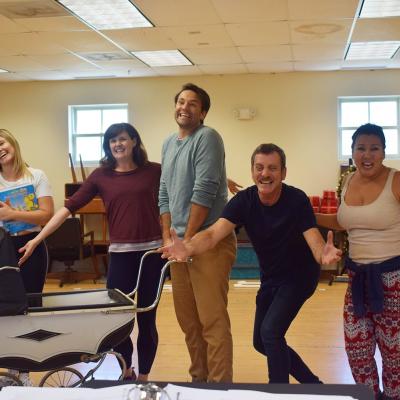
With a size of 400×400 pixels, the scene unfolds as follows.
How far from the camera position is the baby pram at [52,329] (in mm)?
2410

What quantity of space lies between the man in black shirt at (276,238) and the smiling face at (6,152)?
127 centimetres

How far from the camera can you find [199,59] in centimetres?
704

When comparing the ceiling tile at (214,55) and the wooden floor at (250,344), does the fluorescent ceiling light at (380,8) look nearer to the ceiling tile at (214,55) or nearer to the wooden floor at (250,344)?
the ceiling tile at (214,55)

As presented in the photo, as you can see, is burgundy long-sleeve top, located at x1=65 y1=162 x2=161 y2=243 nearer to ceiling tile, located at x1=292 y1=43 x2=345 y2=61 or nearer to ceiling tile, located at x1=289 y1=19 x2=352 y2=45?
ceiling tile, located at x1=289 y1=19 x2=352 y2=45

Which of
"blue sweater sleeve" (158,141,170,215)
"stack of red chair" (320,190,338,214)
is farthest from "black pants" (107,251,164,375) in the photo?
"stack of red chair" (320,190,338,214)

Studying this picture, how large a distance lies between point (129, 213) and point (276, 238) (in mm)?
870

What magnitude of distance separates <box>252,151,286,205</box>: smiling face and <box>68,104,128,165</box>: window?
6335 millimetres

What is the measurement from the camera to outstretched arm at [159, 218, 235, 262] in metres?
2.33

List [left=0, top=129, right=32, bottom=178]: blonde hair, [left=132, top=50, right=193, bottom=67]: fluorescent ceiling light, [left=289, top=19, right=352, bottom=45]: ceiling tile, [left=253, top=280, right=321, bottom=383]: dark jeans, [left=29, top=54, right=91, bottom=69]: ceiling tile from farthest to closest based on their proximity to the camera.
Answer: [left=29, top=54, right=91, bottom=69]: ceiling tile < [left=132, top=50, right=193, bottom=67]: fluorescent ceiling light < [left=289, top=19, right=352, bottom=45]: ceiling tile < [left=0, top=129, right=32, bottom=178]: blonde hair < [left=253, top=280, right=321, bottom=383]: dark jeans

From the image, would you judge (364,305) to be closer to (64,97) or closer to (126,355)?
(126,355)

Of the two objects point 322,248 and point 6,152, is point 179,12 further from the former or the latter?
point 322,248

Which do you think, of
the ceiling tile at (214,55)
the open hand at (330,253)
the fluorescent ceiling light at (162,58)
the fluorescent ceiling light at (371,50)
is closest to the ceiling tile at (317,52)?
the fluorescent ceiling light at (371,50)

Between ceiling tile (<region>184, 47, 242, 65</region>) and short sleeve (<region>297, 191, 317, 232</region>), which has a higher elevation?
ceiling tile (<region>184, 47, 242, 65</region>)

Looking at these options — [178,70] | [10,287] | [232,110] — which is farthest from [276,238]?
[232,110]
